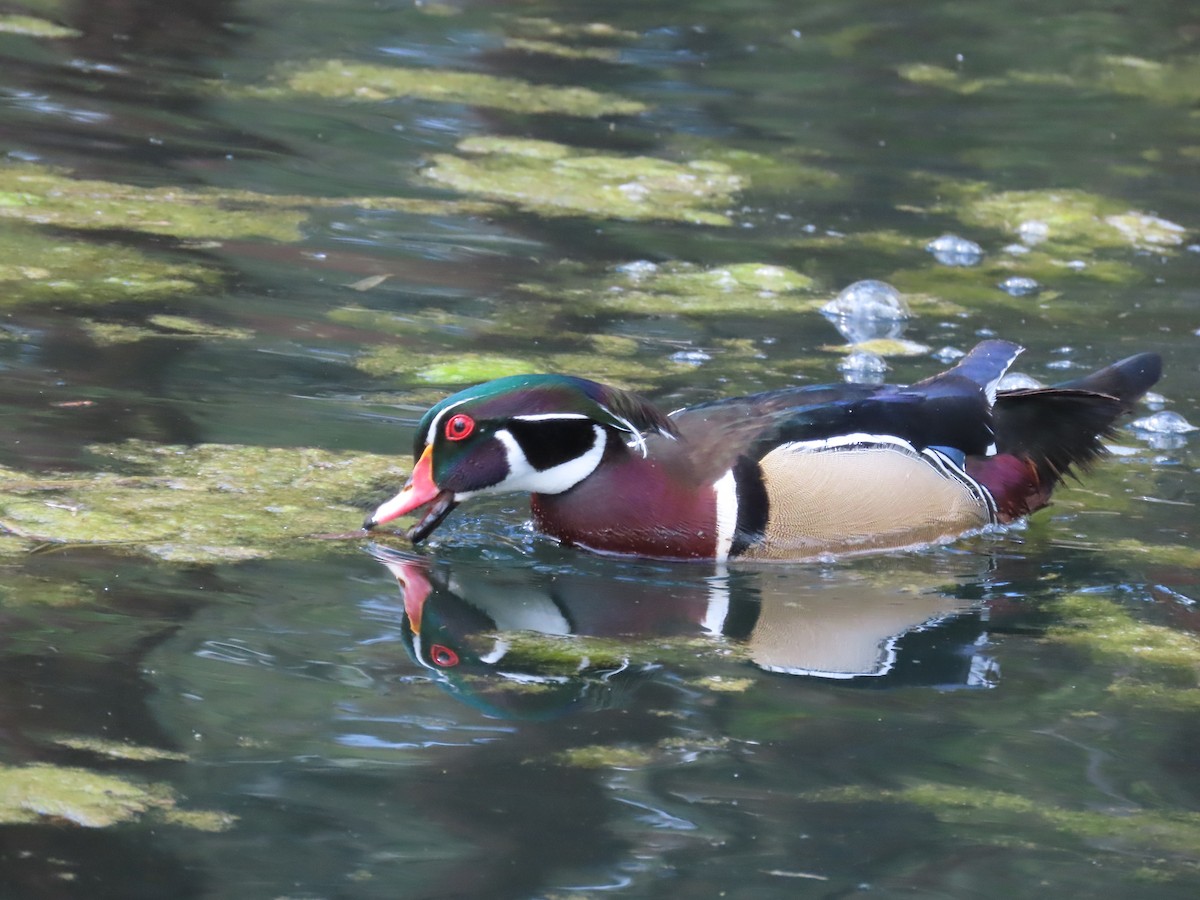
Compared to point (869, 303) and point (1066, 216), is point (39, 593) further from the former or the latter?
point (1066, 216)

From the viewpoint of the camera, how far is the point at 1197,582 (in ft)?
14.6

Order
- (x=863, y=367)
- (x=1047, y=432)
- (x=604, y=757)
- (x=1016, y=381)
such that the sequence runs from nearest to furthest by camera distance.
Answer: (x=604, y=757) → (x=1047, y=432) → (x=1016, y=381) → (x=863, y=367)

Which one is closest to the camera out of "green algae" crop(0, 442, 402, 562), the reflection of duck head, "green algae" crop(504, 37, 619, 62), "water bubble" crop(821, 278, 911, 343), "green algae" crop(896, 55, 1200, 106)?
the reflection of duck head

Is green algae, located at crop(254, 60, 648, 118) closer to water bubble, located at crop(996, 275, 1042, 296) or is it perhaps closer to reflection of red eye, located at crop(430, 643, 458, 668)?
water bubble, located at crop(996, 275, 1042, 296)

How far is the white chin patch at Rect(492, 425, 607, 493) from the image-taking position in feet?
14.5

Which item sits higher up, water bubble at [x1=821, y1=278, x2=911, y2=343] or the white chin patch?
water bubble at [x1=821, y1=278, x2=911, y2=343]

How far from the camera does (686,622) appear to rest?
4027 mm

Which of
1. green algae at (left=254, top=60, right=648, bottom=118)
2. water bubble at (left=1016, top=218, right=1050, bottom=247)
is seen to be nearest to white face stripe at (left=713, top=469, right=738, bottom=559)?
water bubble at (left=1016, top=218, right=1050, bottom=247)

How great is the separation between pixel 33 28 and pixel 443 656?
7.30 meters

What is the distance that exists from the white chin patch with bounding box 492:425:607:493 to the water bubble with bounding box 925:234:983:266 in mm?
3495

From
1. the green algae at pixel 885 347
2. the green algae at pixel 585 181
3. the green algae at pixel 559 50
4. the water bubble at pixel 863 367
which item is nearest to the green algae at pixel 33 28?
the green algae at pixel 559 50

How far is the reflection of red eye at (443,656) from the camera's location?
12.0 ft

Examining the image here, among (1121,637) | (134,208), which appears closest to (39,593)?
(1121,637)

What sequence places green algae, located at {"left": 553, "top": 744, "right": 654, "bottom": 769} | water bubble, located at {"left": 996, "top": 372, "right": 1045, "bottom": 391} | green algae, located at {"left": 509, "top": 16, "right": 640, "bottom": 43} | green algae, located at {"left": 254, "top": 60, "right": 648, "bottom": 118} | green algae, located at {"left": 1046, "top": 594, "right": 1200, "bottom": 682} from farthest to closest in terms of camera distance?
green algae, located at {"left": 509, "top": 16, "right": 640, "bottom": 43} → green algae, located at {"left": 254, "top": 60, "right": 648, "bottom": 118} → water bubble, located at {"left": 996, "top": 372, "right": 1045, "bottom": 391} → green algae, located at {"left": 1046, "top": 594, "right": 1200, "bottom": 682} → green algae, located at {"left": 553, "top": 744, "right": 654, "bottom": 769}
